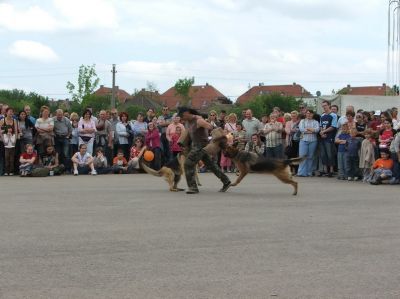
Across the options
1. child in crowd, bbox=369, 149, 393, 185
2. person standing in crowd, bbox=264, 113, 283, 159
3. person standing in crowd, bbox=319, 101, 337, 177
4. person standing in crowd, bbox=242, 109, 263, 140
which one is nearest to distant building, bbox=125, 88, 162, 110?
person standing in crowd, bbox=242, 109, 263, 140

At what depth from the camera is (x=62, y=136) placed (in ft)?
65.5

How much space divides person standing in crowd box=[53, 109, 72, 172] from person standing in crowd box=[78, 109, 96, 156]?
1.07 feet

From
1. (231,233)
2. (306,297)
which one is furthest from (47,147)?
(306,297)

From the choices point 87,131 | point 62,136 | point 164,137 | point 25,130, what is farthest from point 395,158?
point 25,130

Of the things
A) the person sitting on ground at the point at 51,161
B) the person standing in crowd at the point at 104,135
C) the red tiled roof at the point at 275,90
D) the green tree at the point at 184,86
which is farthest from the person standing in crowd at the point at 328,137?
the red tiled roof at the point at 275,90

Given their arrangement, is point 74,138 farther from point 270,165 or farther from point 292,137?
point 270,165

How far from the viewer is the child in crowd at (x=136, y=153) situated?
66.6 feet

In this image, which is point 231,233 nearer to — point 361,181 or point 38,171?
point 361,181

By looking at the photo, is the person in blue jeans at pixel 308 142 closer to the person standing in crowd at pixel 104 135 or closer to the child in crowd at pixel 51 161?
the person standing in crowd at pixel 104 135

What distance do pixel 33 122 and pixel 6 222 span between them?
10357 millimetres

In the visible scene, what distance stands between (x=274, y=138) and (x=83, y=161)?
5383mm

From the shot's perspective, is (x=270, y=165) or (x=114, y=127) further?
(x=114, y=127)

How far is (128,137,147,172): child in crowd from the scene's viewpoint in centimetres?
2031

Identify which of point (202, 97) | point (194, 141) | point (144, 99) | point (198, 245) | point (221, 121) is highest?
point (202, 97)
